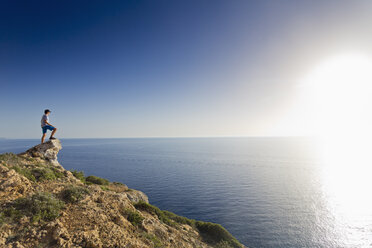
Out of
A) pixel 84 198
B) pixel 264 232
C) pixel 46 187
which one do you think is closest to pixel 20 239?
pixel 84 198

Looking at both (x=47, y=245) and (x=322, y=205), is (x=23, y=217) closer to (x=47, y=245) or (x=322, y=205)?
(x=47, y=245)

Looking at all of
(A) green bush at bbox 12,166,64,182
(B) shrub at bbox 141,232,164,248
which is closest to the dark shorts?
(A) green bush at bbox 12,166,64,182

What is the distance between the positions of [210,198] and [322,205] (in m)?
39.4

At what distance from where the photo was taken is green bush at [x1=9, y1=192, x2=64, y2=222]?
9555 mm

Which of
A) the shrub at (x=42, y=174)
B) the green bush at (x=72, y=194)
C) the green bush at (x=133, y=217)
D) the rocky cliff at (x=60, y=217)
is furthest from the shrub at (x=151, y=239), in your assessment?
the shrub at (x=42, y=174)

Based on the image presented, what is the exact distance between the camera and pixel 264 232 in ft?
139

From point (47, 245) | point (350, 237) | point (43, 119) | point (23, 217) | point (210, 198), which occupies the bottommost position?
point (350, 237)

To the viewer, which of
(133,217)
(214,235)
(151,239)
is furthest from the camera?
(214,235)

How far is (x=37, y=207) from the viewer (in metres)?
9.91

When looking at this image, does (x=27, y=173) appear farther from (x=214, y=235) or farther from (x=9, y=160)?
(x=214, y=235)

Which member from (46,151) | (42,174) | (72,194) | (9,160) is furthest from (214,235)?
(9,160)

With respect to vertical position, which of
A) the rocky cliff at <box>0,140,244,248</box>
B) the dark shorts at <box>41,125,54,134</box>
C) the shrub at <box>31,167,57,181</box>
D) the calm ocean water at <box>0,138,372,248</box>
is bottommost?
the calm ocean water at <box>0,138,372,248</box>

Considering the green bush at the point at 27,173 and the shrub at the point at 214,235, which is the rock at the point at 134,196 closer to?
the shrub at the point at 214,235

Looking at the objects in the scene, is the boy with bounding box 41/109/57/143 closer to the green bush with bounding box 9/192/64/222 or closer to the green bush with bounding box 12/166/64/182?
the green bush with bounding box 12/166/64/182
